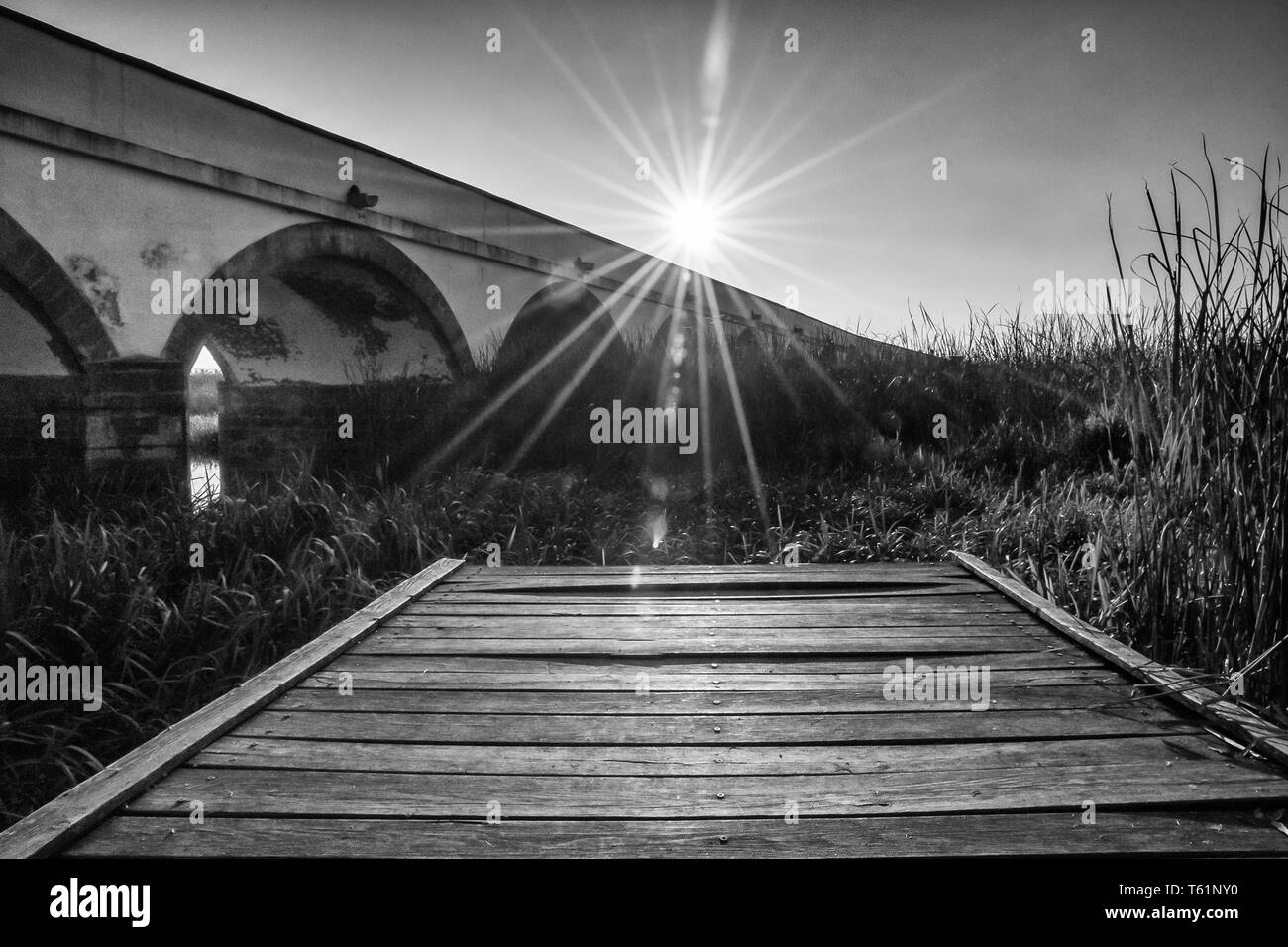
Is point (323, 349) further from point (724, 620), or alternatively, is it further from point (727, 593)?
point (724, 620)

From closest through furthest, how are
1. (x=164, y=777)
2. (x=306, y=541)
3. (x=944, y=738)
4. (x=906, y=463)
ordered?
(x=164, y=777) < (x=944, y=738) < (x=306, y=541) < (x=906, y=463)

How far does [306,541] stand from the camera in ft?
15.4

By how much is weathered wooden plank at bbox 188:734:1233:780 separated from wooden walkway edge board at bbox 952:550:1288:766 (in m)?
0.07

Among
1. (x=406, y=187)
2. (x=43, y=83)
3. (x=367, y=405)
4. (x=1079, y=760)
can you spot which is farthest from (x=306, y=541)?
(x=406, y=187)

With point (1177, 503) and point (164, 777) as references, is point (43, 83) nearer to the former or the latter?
point (164, 777)

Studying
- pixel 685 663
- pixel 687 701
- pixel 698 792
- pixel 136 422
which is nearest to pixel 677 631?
pixel 685 663

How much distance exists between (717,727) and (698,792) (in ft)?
1.33

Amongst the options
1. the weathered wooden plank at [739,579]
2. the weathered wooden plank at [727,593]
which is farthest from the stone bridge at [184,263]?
the weathered wooden plank at [727,593]

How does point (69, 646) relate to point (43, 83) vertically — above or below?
below

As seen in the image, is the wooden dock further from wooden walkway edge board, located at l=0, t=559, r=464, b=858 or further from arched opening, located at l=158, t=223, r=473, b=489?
arched opening, located at l=158, t=223, r=473, b=489

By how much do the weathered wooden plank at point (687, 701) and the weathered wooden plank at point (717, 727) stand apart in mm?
41

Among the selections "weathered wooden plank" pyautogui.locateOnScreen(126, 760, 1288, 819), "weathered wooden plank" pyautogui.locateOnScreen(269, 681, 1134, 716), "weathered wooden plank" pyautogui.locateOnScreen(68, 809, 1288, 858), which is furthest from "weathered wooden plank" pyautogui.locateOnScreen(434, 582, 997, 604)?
"weathered wooden plank" pyautogui.locateOnScreen(68, 809, 1288, 858)

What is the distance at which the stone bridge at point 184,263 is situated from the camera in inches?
269

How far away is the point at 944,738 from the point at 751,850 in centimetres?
79
